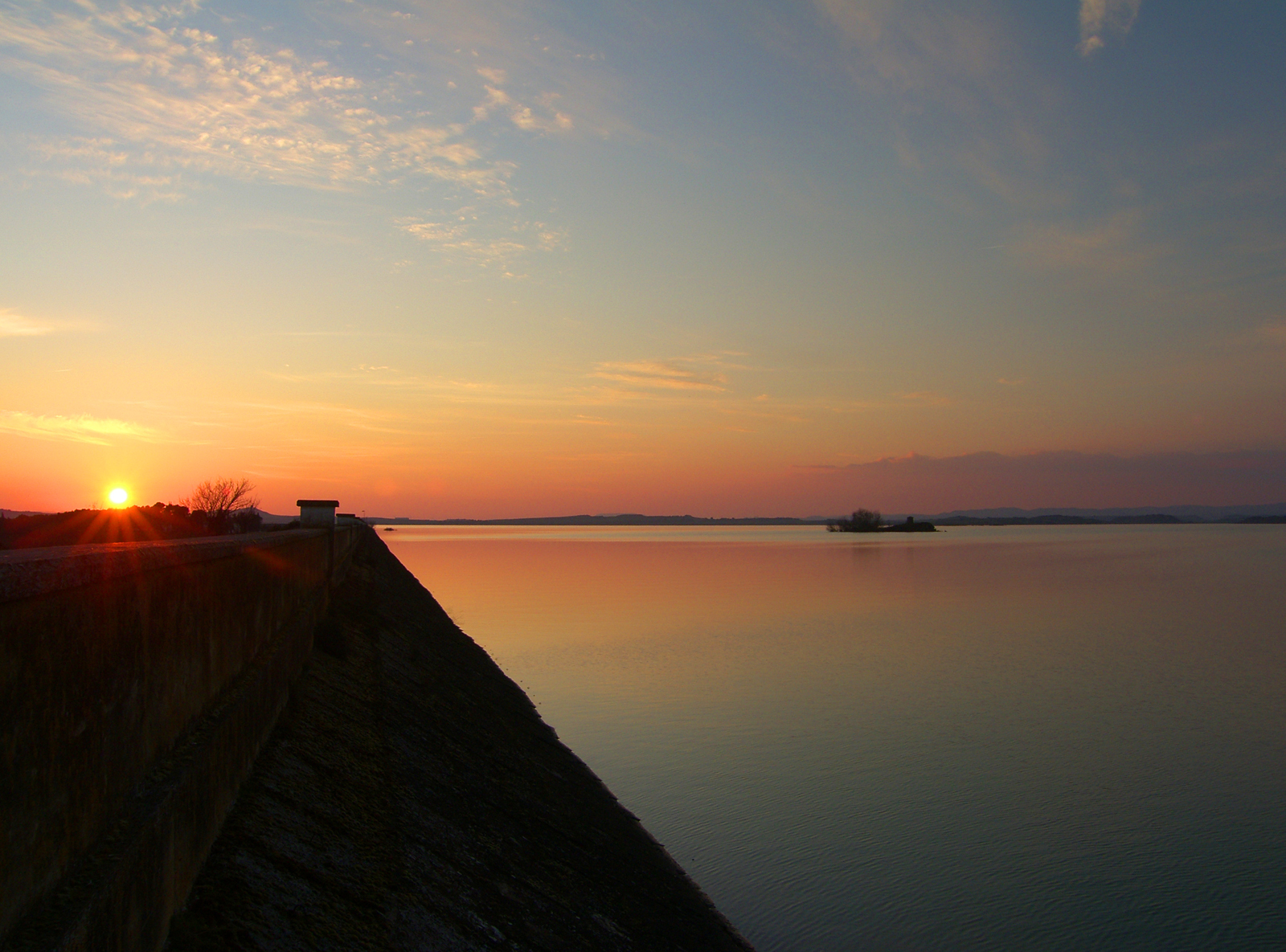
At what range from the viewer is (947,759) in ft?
54.0

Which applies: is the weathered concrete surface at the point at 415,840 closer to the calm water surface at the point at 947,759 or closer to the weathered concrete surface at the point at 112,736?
the weathered concrete surface at the point at 112,736

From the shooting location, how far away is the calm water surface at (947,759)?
422 inches

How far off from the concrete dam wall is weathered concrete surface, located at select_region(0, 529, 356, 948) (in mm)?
12

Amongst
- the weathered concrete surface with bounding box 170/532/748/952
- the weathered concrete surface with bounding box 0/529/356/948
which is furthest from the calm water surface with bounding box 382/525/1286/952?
the weathered concrete surface with bounding box 0/529/356/948

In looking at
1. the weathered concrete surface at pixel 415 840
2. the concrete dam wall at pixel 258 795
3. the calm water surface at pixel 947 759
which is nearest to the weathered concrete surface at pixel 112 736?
the concrete dam wall at pixel 258 795

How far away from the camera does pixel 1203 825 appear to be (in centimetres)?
1311

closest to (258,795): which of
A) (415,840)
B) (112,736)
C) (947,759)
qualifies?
(415,840)

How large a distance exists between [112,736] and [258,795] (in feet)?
8.12

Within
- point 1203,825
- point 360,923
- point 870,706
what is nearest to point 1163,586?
point 870,706

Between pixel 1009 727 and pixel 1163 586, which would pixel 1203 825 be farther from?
pixel 1163 586

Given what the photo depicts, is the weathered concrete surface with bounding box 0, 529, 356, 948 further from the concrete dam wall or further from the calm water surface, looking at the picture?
the calm water surface

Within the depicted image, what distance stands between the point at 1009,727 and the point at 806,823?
7.55 meters

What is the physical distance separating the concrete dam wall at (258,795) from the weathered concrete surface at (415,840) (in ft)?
0.08

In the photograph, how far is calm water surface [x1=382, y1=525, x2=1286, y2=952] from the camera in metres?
10.7
